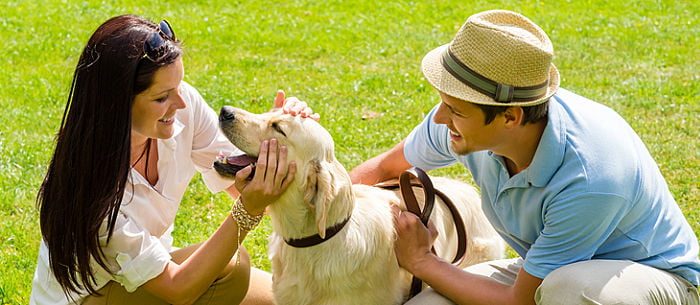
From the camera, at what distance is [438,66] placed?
365 centimetres

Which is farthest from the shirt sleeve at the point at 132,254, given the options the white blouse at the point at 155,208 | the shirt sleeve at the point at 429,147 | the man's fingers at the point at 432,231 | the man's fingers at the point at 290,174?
the shirt sleeve at the point at 429,147

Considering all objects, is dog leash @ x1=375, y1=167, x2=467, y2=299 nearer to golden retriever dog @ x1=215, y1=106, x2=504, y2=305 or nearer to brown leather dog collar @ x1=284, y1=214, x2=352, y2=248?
golden retriever dog @ x1=215, y1=106, x2=504, y2=305

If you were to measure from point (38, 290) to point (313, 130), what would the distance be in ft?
4.62

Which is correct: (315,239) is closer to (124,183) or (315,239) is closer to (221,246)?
(221,246)

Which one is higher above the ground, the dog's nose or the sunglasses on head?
the sunglasses on head

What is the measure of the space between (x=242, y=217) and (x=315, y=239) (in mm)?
363

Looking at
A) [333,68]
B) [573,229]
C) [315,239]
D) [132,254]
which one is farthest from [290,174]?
[333,68]

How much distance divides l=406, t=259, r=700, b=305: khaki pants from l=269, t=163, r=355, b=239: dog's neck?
2.84ft

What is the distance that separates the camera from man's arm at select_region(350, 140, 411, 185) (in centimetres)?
468

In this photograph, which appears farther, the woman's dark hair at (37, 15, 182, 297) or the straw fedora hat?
the woman's dark hair at (37, 15, 182, 297)

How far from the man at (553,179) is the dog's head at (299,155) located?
0.50 metres

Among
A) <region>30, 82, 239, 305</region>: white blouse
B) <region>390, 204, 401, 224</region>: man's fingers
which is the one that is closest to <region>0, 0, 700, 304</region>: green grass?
<region>30, 82, 239, 305</region>: white blouse

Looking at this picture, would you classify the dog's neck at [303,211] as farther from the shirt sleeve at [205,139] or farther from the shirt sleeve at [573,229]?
the shirt sleeve at [573,229]

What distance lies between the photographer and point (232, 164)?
153 inches
